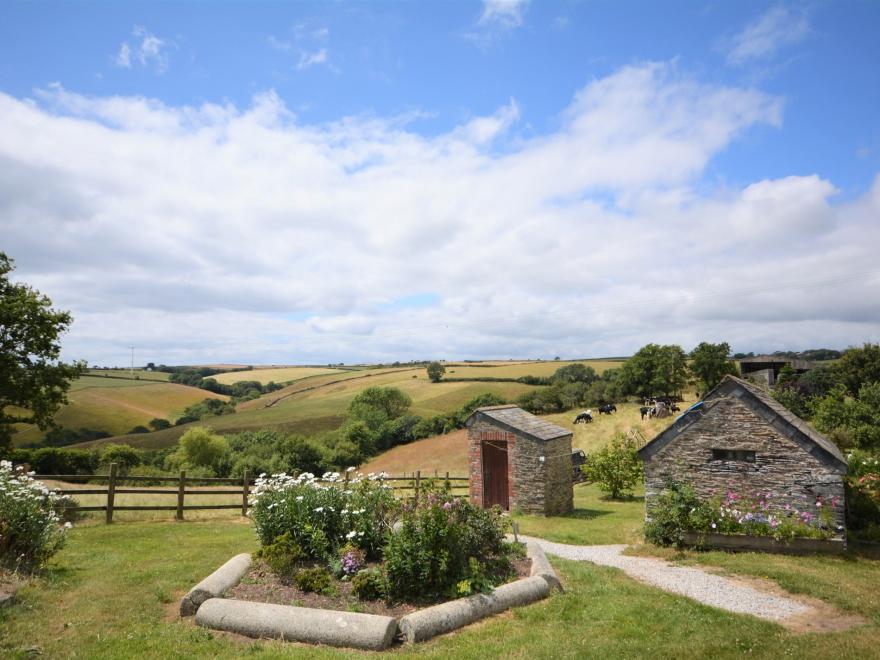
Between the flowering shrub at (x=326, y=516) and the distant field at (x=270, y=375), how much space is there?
87.0 metres

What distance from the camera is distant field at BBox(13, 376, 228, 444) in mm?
50562

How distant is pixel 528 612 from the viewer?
7.59 m

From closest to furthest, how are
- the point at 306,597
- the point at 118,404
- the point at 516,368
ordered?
the point at 306,597
the point at 118,404
the point at 516,368

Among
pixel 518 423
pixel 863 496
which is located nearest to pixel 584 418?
pixel 518 423

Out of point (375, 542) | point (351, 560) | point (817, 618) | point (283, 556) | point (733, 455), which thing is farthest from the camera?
point (733, 455)

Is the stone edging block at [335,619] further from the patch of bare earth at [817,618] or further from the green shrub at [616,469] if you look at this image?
the green shrub at [616,469]

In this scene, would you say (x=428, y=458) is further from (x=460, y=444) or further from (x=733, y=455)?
(x=733, y=455)

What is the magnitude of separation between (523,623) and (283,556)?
433 cm

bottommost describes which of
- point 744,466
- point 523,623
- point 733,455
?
point 523,623

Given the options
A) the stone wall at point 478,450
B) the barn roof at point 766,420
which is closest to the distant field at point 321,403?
the stone wall at point 478,450

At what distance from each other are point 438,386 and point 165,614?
69.0 metres

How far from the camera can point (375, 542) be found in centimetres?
954

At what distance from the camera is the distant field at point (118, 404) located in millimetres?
50562

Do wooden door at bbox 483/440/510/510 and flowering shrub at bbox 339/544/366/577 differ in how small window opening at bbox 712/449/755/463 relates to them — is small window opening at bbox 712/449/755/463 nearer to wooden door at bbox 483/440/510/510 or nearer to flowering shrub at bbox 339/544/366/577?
wooden door at bbox 483/440/510/510
